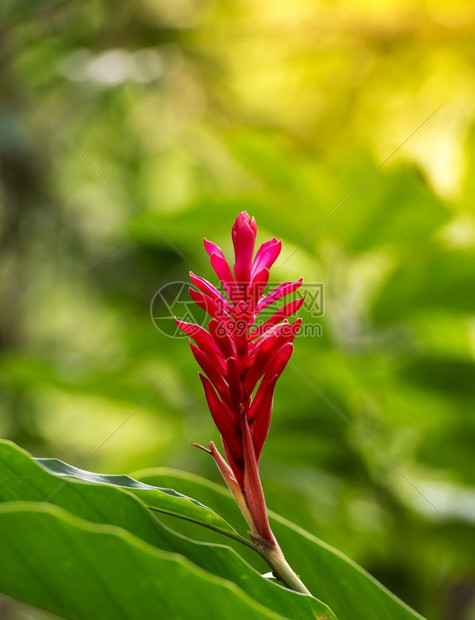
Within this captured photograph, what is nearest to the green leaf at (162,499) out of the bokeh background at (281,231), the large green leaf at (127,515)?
the large green leaf at (127,515)

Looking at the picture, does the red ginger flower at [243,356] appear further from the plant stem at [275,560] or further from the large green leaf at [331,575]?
the large green leaf at [331,575]

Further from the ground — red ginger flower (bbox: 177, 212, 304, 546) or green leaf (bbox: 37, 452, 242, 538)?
red ginger flower (bbox: 177, 212, 304, 546)

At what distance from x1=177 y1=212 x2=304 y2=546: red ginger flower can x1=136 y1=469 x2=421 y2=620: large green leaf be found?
4.3 inches

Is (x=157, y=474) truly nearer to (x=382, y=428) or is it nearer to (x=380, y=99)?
(x=382, y=428)

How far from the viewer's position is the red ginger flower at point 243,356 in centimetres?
46

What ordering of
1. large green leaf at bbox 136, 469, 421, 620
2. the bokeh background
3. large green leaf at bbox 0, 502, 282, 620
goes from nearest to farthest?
1. large green leaf at bbox 0, 502, 282, 620
2. large green leaf at bbox 136, 469, 421, 620
3. the bokeh background

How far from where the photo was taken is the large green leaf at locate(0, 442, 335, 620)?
1.42 ft

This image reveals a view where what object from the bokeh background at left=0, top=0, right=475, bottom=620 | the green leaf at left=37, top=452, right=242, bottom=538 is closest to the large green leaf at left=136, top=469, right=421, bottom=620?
the green leaf at left=37, top=452, right=242, bottom=538

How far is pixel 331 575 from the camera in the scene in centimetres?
56

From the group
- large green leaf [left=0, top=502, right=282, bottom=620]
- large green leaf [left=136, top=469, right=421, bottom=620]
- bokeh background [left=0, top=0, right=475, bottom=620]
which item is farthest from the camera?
bokeh background [left=0, top=0, right=475, bottom=620]

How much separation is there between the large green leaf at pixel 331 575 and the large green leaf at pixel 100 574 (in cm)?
16

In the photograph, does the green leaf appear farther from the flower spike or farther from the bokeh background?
the bokeh background

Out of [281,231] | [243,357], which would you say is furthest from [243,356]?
[281,231]

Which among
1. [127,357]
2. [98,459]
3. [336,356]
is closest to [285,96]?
[98,459]
